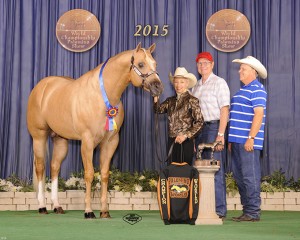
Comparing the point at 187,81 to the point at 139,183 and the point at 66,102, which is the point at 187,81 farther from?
the point at 139,183

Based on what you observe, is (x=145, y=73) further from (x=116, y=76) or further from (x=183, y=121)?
(x=183, y=121)

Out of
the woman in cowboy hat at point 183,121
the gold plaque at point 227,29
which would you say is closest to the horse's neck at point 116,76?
the woman in cowboy hat at point 183,121

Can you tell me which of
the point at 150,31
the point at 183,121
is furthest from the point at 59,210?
the point at 150,31

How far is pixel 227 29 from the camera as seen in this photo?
7441mm

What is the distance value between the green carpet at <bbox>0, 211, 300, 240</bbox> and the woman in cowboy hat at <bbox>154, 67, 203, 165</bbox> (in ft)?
2.03

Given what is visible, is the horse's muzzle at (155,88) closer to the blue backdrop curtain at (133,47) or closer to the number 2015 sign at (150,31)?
the blue backdrop curtain at (133,47)

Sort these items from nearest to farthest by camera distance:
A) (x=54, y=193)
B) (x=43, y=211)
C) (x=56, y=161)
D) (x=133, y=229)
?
(x=133, y=229)
(x=43, y=211)
(x=54, y=193)
(x=56, y=161)

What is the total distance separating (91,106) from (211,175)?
1338 millimetres

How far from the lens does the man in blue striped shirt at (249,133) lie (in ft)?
17.2

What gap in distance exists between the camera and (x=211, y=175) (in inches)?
196

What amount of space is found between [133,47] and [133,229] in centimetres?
330

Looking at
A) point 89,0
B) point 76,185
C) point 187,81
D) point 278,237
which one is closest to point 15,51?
point 89,0

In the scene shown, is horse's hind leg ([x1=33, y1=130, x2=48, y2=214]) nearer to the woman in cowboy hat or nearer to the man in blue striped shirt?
the woman in cowboy hat

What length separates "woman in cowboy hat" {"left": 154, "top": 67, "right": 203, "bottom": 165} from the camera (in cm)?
537
